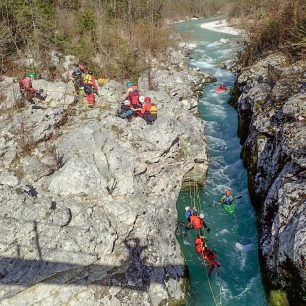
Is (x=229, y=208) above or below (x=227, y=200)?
below

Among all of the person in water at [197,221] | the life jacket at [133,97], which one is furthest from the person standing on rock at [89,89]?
the person in water at [197,221]

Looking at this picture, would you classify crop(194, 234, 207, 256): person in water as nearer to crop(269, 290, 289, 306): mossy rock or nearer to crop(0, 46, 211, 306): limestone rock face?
crop(0, 46, 211, 306): limestone rock face

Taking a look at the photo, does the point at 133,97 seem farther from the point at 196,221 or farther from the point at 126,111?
the point at 196,221

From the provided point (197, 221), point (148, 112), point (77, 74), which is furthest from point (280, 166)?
point (77, 74)

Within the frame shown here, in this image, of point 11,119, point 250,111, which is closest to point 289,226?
point 250,111

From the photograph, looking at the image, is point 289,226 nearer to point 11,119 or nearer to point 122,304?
point 122,304
